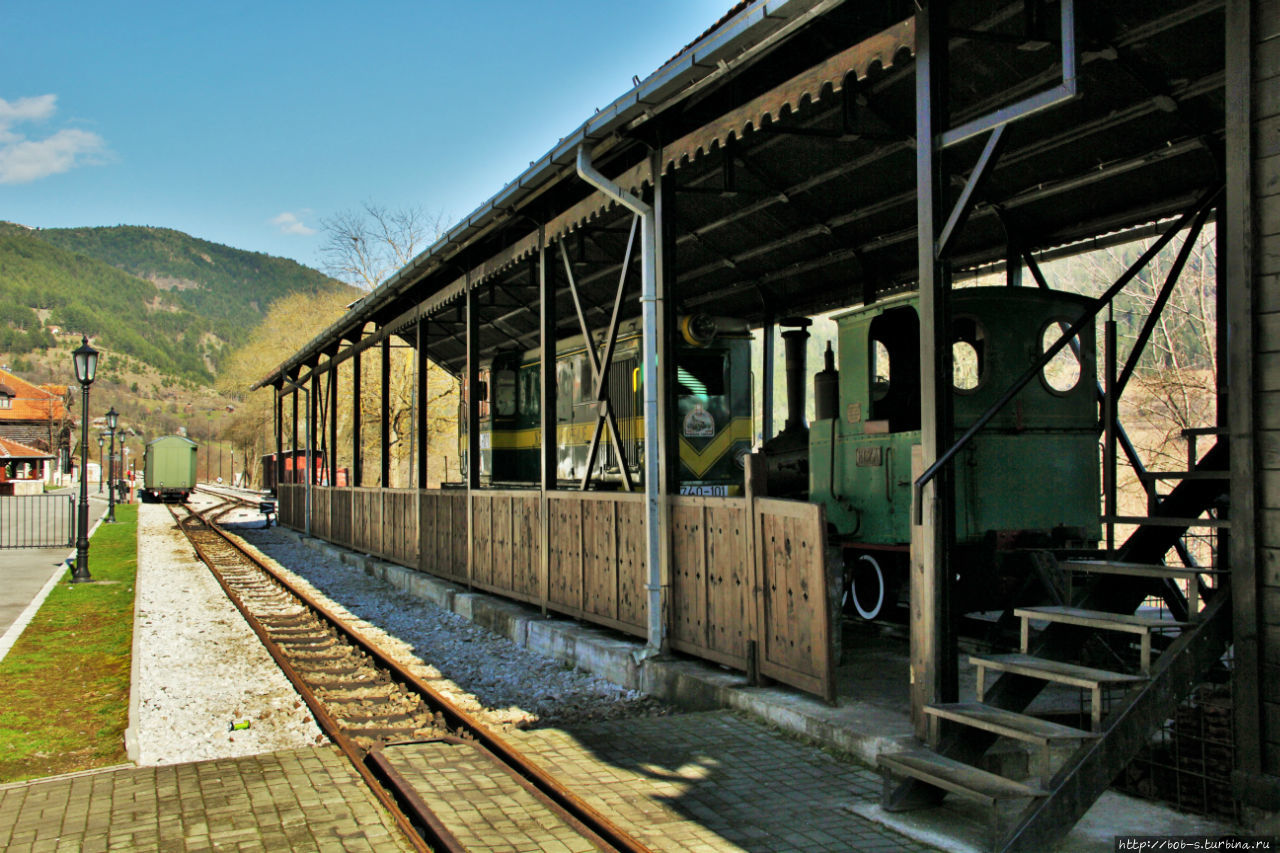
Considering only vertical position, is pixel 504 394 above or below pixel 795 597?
above

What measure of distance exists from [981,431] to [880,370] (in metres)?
1.31

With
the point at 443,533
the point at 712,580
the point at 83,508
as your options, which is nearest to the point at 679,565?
the point at 712,580

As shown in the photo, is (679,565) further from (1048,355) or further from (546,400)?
(1048,355)

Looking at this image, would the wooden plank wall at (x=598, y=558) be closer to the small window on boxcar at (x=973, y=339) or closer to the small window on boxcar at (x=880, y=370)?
the small window on boxcar at (x=880, y=370)

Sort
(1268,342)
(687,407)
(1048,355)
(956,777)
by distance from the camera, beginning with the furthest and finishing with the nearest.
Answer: (687,407)
(1048,355)
(956,777)
(1268,342)

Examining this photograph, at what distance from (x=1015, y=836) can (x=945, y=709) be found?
974 millimetres

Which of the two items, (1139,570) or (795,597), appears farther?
(795,597)

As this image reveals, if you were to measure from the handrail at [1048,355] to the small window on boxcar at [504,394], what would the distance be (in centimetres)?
1190

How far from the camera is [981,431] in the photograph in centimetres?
793

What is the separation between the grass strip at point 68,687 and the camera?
651 centimetres

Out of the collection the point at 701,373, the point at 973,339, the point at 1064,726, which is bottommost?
the point at 1064,726

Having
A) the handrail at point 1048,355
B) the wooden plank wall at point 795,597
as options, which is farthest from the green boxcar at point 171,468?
the handrail at point 1048,355

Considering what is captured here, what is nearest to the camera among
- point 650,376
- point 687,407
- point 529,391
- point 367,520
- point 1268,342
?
point 1268,342

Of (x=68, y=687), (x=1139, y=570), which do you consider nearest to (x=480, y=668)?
(x=68, y=687)
